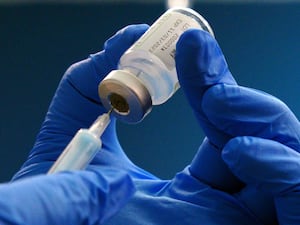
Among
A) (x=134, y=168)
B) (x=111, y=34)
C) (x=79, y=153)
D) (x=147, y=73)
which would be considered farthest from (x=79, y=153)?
(x=111, y=34)

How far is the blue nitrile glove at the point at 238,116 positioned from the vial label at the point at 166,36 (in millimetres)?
32

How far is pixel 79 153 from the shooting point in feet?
1.80

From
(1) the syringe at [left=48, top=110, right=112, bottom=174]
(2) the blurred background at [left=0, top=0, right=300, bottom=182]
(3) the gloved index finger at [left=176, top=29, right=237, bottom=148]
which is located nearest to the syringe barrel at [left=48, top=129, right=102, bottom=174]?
(1) the syringe at [left=48, top=110, right=112, bottom=174]

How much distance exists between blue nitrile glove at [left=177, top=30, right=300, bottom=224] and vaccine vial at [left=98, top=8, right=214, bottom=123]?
0.10ft

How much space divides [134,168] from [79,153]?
0.23m

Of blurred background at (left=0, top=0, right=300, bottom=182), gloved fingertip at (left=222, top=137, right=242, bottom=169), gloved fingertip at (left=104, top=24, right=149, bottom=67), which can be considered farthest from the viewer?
blurred background at (left=0, top=0, right=300, bottom=182)

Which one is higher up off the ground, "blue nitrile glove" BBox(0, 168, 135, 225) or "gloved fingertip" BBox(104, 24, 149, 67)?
"gloved fingertip" BBox(104, 24, 149, 67)

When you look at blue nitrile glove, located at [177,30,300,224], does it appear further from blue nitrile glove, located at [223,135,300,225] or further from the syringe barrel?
the syringe barrel

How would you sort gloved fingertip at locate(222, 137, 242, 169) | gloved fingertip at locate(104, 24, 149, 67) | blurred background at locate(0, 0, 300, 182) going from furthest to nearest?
1. blurred background at locate(0, 0, 300, 182)
2. gloved fingertip at locate(104, 24, 149, 67)
3. gloved fingertip at locate(222, 137, 242, 169)

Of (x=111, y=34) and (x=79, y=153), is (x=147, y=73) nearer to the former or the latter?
(x=79, y=153)

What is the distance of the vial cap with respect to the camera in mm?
600

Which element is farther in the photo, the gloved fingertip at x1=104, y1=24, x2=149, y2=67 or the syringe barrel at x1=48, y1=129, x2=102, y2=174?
the gloved fingertip at x1=104, y1=24, x2=149, y2=67

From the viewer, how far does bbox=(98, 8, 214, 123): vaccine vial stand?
60cm

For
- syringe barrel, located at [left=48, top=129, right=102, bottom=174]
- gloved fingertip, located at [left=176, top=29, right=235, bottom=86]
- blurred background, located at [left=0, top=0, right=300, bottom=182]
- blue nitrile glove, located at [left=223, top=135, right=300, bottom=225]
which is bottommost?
blurred background, located at [left=0, top=0, right=300, bottom=182]
